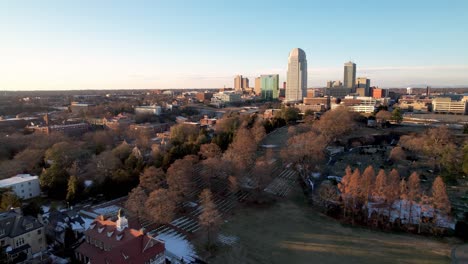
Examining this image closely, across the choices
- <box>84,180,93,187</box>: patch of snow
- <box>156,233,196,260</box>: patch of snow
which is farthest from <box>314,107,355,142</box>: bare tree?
<box>84,180,93,187</box>: patch of snow

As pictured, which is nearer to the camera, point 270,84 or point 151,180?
point 151,180

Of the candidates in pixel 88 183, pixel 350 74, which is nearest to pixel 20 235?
pixel 88 183

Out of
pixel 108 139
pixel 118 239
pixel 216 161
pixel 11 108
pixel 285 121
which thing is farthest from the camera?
pixel 11 108

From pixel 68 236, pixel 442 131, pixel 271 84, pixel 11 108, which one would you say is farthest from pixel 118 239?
pixel 271 84

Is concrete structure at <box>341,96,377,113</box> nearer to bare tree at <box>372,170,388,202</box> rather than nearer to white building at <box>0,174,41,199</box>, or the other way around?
bare tree at <box>372,170,388,202</box>

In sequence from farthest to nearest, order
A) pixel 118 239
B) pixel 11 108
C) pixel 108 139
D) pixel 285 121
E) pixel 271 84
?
pixel 271 84 < pixel 11 108 < pixel 285 121 < pixel 108 139 < pixel 118 239

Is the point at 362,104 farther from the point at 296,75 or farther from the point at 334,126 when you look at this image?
the point at 334,126

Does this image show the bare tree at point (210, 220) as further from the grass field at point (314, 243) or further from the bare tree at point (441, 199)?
the bare tree at point (441, 199)

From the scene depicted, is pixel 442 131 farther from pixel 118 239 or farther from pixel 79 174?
pixel 79 174
